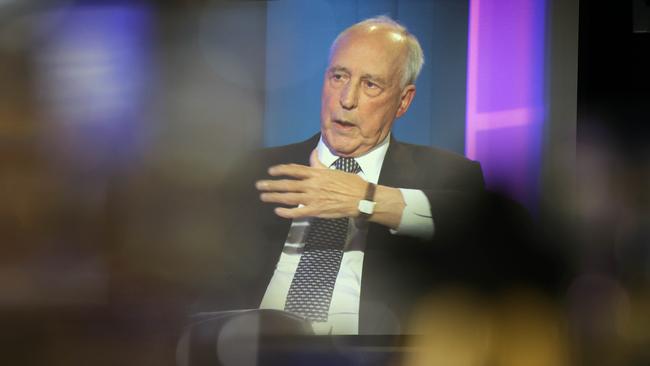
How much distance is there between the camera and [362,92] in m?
1.72

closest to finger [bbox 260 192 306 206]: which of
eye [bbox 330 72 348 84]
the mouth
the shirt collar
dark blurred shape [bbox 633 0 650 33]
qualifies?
the shirt collar

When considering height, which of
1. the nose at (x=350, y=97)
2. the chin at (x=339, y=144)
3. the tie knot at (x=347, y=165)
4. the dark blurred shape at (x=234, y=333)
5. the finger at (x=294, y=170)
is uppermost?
the nose at (x=350, y=97)

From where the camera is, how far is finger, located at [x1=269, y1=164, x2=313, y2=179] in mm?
1750

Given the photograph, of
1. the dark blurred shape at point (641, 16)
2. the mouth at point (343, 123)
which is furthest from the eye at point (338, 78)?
the dark blurred shape at point (641, 16)

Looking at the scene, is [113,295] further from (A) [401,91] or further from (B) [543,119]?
(B) [543,119]

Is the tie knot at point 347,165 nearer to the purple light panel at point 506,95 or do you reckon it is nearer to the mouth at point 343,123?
the mouth at point 343,123

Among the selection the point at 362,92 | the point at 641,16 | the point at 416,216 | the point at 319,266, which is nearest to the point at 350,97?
the point at 362,92

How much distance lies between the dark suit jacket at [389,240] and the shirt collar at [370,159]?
0.06ft

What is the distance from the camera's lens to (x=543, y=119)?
1.78 m

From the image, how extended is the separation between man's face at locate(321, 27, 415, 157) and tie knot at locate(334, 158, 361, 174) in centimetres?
2

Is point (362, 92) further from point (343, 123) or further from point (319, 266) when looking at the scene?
point (319, 266)

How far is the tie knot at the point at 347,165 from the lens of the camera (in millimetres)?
1747

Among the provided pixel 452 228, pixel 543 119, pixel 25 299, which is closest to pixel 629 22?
pixel 543 119

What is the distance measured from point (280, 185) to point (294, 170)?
6 centimetres
